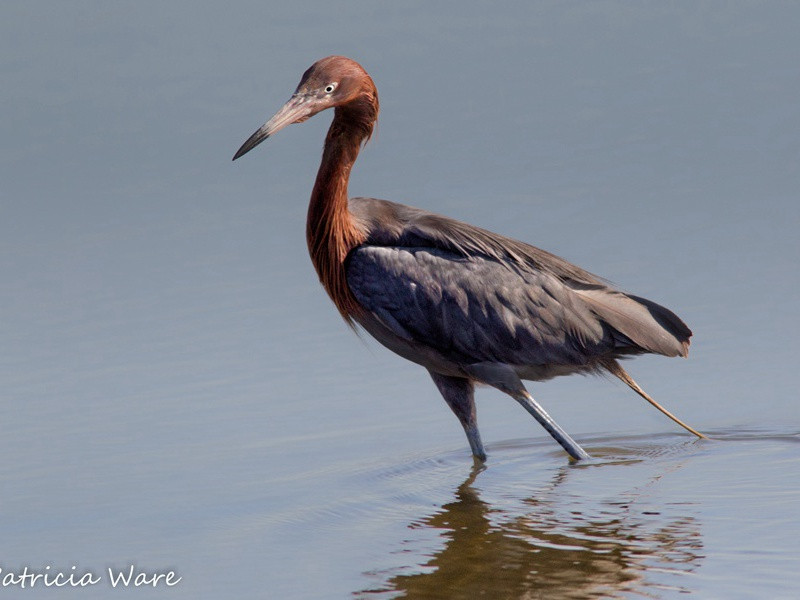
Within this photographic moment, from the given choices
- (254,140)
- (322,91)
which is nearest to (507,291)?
(322,91)

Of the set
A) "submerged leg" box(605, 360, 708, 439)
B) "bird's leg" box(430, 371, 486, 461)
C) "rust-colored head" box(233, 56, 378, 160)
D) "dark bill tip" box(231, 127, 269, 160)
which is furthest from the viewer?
"submerged leg" box(605, 360, 708, 439)

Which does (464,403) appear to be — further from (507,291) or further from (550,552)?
(550,552)

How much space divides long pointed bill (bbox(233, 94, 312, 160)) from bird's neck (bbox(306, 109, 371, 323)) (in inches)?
11.3

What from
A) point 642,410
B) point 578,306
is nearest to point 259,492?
point 578,306

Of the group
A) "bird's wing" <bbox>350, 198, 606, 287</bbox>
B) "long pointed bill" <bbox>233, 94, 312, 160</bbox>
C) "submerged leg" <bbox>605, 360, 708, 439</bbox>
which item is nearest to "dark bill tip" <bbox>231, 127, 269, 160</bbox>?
"long pointed bill" <bbox>233, 94, 312, 160</bbox>

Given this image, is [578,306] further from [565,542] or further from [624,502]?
[565,542]

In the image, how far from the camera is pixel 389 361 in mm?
8664

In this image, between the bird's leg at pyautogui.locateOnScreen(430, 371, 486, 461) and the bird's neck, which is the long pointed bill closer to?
the bird's neck

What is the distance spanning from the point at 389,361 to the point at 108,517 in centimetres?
270

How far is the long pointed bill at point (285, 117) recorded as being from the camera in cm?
670

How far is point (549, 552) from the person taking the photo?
5609mm

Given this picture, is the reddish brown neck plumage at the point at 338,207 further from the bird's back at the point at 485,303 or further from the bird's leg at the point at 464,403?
the bird's leg at the point at 464,403

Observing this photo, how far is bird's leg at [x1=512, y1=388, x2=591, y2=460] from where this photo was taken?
22.6ft

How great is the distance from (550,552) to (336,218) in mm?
2139
